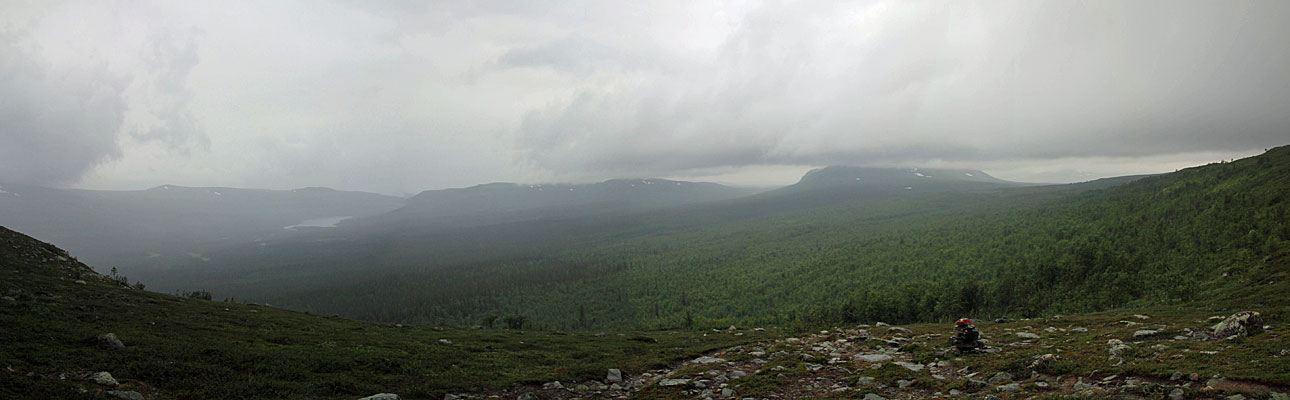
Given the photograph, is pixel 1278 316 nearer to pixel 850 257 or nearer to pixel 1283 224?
pixel 1283 224

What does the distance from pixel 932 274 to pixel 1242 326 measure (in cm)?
8607

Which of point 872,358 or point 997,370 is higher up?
point 997,370

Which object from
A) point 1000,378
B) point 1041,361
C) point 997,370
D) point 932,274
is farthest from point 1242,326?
point 932,274

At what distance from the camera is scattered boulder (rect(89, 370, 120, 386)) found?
43.5 feet

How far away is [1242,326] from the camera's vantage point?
16.3 m

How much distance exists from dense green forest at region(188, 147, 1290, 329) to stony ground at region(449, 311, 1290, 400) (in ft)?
118

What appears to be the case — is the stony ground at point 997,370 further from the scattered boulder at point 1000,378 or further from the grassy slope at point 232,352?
the grassy slope at point 232,352

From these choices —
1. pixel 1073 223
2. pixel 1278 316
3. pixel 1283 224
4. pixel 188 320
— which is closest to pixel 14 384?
pixel 188 320

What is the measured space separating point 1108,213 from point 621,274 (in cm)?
13980

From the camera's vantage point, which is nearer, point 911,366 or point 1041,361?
point 1041,361

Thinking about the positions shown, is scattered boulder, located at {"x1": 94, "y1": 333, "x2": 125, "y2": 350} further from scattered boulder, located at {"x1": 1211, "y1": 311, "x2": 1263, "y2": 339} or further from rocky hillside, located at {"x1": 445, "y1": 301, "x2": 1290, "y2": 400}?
scattered boulder, located at {"x1": 1211, "y1": 311, "x2": 1263, "y2": 339}

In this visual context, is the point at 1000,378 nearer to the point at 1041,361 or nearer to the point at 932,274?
the point at 1041,361

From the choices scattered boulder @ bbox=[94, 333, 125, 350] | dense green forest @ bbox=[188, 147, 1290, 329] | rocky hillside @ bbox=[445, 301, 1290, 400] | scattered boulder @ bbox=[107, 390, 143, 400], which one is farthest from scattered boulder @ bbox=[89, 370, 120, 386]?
dense green forest @ bbox=[188, 147, 1290, 329]

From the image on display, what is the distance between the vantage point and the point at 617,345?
34125 millimetres
